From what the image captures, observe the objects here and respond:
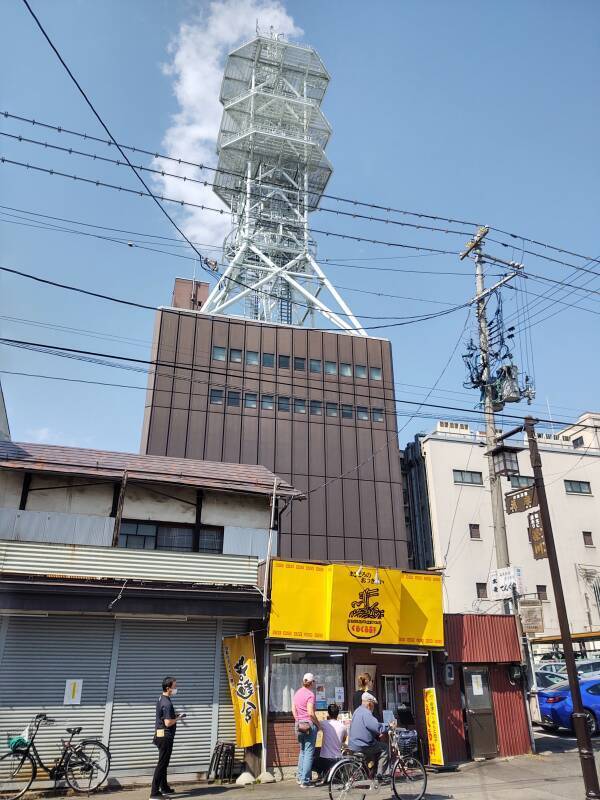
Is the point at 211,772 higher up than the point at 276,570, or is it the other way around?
the point at 276,570

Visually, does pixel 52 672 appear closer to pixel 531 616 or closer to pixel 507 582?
pixel 507 582

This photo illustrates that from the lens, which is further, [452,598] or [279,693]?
[452,598]

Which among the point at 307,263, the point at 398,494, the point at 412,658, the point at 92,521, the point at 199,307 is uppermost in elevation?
the point at 307,263

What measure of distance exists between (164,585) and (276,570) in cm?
260

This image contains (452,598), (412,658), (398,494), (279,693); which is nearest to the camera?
(279,693)

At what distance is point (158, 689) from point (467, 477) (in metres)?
38.1

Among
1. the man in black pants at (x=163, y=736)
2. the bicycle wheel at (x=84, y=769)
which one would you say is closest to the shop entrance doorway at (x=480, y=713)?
the man in black pants at (x=163, y=736)

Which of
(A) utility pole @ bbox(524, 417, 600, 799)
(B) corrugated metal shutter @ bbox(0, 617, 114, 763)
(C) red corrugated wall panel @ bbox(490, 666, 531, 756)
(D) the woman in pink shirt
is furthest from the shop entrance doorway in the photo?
(B) corrugated metal shutter @ bbox(0, 617, 114, 763)

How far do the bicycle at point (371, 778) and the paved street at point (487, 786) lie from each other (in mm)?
895

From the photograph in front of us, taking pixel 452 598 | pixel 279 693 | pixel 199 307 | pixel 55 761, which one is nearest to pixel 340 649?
pixel 279 693

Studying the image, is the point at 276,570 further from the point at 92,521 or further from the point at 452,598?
the point at 452,598

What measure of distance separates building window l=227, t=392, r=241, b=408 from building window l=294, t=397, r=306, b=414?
4507 millimetres

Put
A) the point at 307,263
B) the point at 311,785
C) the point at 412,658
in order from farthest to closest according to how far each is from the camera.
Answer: the point at 307,263, the point at 412,658, the point at 311,785

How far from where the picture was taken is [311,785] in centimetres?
1093
